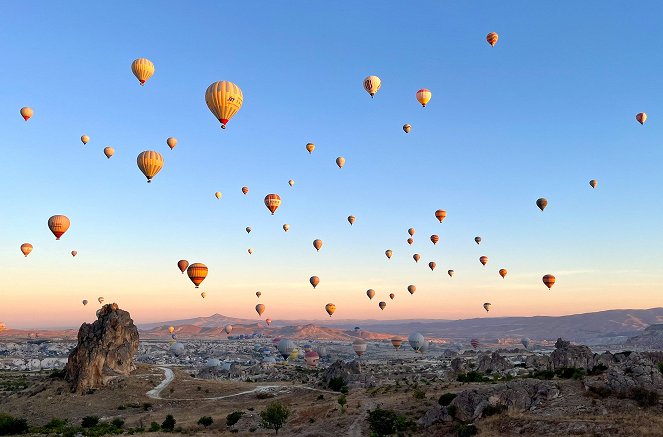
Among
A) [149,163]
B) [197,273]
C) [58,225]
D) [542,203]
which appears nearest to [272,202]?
[197,273]

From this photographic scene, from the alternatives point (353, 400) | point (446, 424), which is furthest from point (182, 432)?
point (446, 424)

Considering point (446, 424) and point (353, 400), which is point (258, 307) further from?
point (446, 424)

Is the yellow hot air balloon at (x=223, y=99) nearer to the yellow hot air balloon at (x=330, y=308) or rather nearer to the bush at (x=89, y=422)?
the bush at (x=89, y=422)

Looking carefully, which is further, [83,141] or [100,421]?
[83,141]

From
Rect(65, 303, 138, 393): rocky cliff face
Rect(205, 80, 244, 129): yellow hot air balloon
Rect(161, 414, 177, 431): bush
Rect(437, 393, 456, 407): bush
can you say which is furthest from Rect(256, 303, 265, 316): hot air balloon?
Rect(437, 393, 456, 407): bush

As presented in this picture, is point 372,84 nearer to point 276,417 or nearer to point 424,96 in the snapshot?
point 424,96

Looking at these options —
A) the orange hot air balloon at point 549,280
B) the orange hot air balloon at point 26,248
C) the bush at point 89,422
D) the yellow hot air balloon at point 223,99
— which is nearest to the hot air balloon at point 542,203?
the orange hot air balloon at point 549,280
